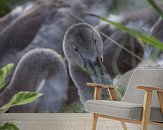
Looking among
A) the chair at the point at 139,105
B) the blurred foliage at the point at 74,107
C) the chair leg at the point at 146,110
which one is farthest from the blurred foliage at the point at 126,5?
the chair leg at the point at 146,110

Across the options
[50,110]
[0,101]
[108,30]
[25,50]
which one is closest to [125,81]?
[108,30]

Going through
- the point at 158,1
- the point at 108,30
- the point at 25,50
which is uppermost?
the point at 158,1

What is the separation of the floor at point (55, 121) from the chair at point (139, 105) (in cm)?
107

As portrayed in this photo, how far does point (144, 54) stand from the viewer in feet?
16.7

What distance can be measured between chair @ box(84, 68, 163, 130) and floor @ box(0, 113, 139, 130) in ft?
3.52

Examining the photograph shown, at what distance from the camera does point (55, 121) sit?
4750 millimetres

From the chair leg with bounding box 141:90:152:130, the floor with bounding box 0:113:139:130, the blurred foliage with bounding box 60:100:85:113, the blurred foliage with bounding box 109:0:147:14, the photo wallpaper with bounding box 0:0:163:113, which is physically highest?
the blurred foliage with bounding box 109:0:147:14

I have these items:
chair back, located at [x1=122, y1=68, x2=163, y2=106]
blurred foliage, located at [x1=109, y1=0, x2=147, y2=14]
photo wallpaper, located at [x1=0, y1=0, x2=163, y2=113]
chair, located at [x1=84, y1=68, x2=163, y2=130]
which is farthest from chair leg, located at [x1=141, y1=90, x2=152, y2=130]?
blurred foliage, located at [x1=109, y1=0, x2=147, y2=14]

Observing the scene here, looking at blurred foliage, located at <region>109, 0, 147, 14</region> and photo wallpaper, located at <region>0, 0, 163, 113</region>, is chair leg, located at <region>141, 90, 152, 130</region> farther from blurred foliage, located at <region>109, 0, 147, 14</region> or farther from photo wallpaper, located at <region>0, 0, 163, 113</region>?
blurred foliage, located at <region>109, 0, 147, 14</region>

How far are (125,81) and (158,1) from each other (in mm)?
1375

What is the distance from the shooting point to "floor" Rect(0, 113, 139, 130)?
4.25m

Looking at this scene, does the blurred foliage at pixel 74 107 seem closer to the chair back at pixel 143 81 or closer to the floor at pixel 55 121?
the floor at pixel 55 121

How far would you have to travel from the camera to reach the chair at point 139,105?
2.51 m

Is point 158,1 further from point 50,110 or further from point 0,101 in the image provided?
point 0,101
